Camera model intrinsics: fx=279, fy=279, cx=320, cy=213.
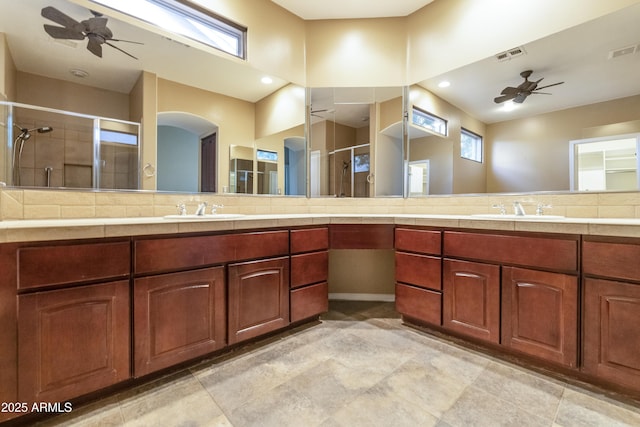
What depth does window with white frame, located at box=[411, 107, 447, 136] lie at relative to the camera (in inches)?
97.4

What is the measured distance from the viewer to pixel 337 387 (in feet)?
4.64

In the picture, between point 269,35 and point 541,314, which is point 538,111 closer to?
point 541,314

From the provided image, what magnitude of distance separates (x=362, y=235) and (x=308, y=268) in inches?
19.6

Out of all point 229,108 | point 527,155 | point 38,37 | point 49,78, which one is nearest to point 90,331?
point 49,78

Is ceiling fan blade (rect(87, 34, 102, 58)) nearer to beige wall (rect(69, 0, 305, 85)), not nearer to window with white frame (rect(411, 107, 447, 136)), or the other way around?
beige wall (rect(69, 0, 305, 85))

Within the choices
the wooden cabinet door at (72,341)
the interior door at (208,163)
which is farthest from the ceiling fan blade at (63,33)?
the wooden cabinet door at (72,341)

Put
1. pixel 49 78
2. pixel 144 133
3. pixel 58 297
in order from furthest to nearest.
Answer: pixel 144 133 < pixel 49 78 < pixel 58 297

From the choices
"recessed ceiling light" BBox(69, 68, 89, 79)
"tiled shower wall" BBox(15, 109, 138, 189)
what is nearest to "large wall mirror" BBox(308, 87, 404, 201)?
"tiled shower wall" BBox(15, 109, 138, 189)

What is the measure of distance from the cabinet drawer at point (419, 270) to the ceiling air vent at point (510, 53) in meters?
1.59

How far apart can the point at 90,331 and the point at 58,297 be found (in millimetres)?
195

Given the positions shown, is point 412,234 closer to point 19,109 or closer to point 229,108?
point 229,108

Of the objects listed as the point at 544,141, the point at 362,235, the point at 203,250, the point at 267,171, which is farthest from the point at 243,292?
the point at 544,141

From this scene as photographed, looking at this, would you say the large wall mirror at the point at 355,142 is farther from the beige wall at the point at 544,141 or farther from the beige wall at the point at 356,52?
the beige wall at the point at 544,141

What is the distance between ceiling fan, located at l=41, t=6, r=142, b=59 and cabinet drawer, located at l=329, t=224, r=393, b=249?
1.86m
